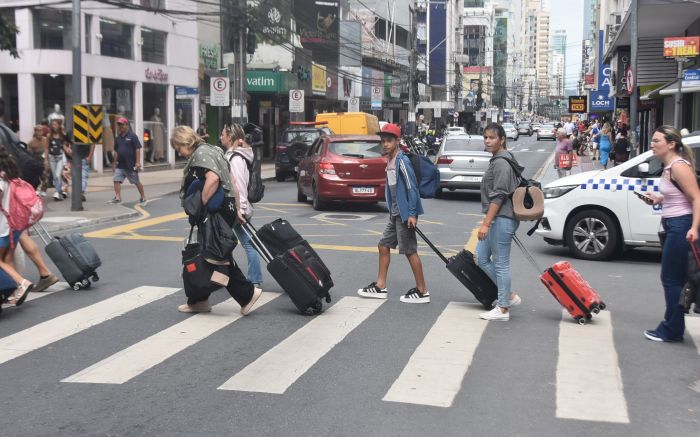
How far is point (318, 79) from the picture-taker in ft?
162

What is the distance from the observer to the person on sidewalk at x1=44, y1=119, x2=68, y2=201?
18.8 meters

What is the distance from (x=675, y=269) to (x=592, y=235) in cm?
467

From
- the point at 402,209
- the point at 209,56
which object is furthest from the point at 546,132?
the point at 402,209

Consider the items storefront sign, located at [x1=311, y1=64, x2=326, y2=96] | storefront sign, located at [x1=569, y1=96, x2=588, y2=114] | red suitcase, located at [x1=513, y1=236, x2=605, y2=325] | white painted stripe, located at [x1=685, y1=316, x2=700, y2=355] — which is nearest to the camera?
white painted stripe, located at [x1=685, y1=316, x2=700, y2=355]

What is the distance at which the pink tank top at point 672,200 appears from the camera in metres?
6.98

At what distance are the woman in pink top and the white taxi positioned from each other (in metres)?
4.01

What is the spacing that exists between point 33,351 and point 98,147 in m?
22.1

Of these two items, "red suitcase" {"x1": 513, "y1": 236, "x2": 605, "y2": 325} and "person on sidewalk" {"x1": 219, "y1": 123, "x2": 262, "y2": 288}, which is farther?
"person on sidewalk" {"x1": 219, "y1": 123, "x2": 262, "y2": 288}

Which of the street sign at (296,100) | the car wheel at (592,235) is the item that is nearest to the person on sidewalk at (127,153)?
the car wheel at (592,235)

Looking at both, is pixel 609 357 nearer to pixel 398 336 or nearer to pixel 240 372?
pixel 398 336

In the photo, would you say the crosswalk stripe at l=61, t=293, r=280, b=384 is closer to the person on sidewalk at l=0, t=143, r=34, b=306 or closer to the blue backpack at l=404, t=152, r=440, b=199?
the person on sidewalk at l=0, t=143, r=34, b=306

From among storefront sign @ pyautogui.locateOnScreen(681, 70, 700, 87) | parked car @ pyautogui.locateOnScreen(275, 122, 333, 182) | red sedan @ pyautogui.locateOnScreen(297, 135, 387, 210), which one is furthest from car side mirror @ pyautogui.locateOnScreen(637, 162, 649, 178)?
parked car @ pyautogui.locateOnScreen(275, 122, 333, 182)

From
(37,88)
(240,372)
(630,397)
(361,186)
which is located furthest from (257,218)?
(37,88)

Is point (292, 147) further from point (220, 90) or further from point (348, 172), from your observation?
point (348, 172)
